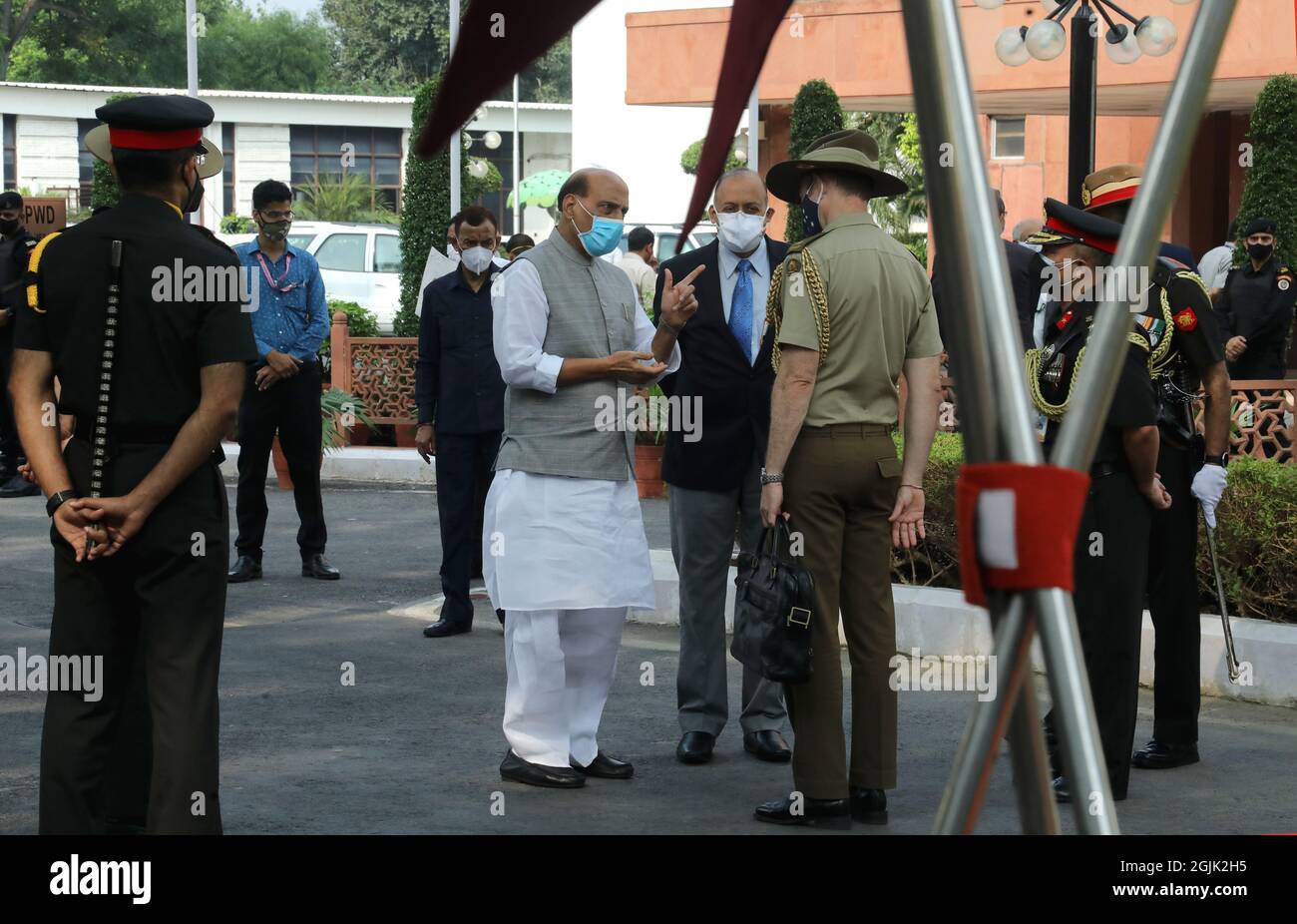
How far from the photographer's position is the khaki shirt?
487 centimetres

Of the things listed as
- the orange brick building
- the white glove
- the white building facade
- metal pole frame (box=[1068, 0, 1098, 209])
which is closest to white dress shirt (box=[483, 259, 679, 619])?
the white glove

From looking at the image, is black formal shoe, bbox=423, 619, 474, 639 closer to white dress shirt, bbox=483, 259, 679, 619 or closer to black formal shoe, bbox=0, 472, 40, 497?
white dress shirt, bbox=483, 259, 679, 619

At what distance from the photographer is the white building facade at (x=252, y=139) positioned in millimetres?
39406

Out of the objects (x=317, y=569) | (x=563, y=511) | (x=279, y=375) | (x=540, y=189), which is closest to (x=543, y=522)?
(x=563, y=511)

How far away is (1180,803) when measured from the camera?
5180 mm

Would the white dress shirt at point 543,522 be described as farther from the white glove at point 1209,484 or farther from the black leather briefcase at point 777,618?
the white glove at point 1209,484

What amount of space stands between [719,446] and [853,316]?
100cm

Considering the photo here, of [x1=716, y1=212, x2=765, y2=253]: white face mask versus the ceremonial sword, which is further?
the ceremonial sword

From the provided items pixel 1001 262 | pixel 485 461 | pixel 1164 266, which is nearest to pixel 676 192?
pixel 485 461

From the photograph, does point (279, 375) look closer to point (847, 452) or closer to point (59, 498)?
point (847, 452)

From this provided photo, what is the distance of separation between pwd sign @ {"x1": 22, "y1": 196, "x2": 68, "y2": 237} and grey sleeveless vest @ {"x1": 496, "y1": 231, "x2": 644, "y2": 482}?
851cm

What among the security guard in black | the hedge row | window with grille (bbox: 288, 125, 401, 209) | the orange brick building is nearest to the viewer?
the hedge row

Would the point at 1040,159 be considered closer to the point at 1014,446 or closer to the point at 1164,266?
the point at 1164,266

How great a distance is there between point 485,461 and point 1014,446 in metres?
7.09
